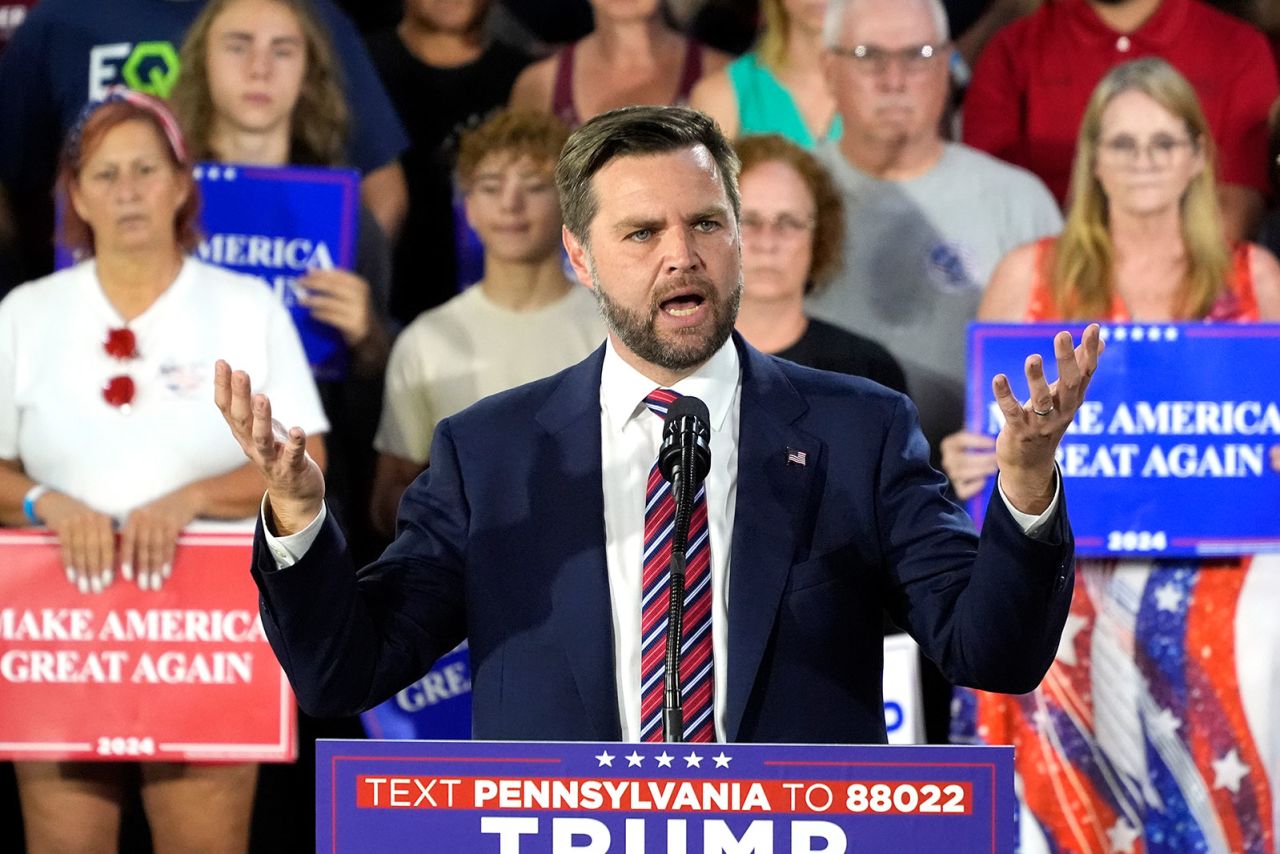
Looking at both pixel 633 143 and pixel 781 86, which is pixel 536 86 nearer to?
pixel 781 86

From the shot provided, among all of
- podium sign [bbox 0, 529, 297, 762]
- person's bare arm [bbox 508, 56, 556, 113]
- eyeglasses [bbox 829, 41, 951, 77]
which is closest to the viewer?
podium sign [bbox 0, 529, 297, 762]

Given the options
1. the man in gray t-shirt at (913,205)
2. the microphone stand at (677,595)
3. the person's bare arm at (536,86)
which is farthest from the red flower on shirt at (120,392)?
the microphone stand at (677,595)

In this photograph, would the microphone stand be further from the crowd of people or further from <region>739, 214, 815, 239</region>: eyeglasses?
<region>739, 214, 815, 239</region>: eyeglasses

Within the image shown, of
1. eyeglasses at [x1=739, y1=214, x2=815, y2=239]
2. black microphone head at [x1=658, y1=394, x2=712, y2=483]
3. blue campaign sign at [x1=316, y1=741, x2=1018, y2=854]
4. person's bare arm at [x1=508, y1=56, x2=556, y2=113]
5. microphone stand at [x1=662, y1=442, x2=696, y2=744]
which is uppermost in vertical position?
person's bare arm at [x1=508, y1=56, x2=556, y2=113]

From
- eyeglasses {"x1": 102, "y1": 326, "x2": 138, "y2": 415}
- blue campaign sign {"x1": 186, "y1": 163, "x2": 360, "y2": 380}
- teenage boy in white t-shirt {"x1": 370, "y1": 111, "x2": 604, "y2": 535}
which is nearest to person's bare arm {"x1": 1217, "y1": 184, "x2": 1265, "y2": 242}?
teenage boy in white t-shirt {"x1": 370, "y1": 111, "x2": 604, "y2": 535}

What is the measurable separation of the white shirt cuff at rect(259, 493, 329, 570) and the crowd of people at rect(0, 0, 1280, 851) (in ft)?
5.98

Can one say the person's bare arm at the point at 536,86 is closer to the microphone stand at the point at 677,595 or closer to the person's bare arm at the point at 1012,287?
the person's bare arm at the point at 1012,287

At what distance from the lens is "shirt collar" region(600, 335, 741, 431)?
2068 millimetres

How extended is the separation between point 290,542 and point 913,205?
2.75m

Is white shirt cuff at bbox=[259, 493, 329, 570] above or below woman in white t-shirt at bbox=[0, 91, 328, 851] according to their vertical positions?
below

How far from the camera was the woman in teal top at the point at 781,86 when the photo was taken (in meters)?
4.42

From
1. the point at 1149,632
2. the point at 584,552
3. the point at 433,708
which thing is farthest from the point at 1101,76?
the point at 584,552

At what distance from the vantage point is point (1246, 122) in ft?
14.2

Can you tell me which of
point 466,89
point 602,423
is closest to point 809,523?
point 602,423
